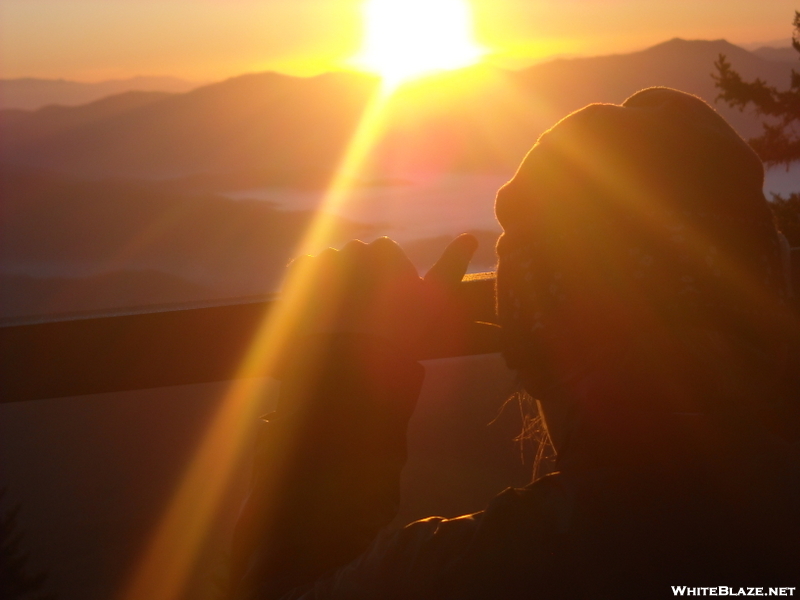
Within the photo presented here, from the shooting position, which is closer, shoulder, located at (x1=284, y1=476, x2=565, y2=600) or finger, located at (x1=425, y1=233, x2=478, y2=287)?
shoulder, located at (x1=284, y1=476, x2=565, y2=600)

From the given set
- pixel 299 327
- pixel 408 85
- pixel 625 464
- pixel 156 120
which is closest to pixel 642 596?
pixel 625 464

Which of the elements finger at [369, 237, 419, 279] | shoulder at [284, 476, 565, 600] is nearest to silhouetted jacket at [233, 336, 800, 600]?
shoulder at [284, 476, 565, 600]

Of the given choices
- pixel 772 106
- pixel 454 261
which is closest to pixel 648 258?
pixel 454 261

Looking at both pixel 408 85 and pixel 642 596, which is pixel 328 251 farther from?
pixel 408 85

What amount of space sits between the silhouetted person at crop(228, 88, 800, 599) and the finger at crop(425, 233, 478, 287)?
85 mm

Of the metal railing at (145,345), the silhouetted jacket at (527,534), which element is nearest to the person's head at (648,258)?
the silhouetted jacket at (527,534)

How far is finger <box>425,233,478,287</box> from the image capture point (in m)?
1.11

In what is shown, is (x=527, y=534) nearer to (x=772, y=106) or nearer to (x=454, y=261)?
(x=454, y=261)

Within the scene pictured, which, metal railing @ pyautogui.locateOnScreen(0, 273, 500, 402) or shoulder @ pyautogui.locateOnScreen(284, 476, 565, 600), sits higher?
metal railing @ pyautogui.locateOnScreen(0, 273, 500, 402)

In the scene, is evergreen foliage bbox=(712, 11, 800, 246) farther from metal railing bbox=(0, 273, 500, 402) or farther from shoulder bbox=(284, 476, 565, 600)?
shoulder bbox=(284, 476, 565, 600)

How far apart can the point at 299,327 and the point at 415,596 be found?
48 centimetres

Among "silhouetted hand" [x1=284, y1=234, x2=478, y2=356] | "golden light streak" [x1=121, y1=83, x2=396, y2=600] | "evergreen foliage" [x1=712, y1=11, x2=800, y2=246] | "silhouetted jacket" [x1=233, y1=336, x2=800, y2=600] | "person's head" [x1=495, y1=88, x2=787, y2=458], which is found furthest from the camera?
"evergreen foliage" [x1=712, y1=11, x2=800, y2=246]

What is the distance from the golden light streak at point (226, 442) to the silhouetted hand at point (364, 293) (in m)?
0.02

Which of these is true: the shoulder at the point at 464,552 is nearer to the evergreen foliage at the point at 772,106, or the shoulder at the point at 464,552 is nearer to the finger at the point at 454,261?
the finger at the point at 454,261
